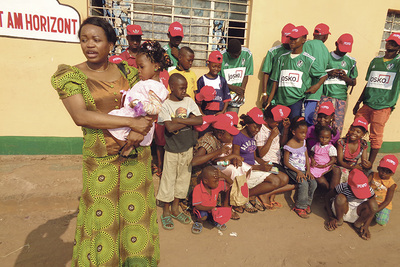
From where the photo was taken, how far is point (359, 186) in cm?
299

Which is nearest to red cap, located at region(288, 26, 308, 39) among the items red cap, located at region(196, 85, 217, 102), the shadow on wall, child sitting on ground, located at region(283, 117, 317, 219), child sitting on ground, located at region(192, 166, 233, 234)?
child sitting on ground, located at region(283, 117, 317, 219)

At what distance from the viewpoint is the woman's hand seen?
1.51m

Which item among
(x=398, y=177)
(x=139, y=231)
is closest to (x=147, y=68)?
(x=139, y=231)

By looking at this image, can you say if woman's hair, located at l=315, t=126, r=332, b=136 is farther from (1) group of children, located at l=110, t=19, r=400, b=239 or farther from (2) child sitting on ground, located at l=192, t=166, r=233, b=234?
(2) child sitting on ground, located at l=192, t=166, r=233, b=234

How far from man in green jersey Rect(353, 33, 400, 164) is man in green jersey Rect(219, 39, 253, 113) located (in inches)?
78.4

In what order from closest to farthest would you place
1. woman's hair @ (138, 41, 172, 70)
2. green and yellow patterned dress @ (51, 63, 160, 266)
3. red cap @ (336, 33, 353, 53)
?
green and yellow patterned dress @ (51, 63, 160, 266)
woman's hair @ (138, 41, 172, 70)
red cap @ (336, 33, 353, 53)

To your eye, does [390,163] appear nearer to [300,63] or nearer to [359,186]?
[359,186]

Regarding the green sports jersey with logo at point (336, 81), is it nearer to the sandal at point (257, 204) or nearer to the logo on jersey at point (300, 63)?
the logo on jersey at point (300, 63)

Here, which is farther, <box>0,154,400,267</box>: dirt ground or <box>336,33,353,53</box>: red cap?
<box>336,33,353,53</box>: red cap

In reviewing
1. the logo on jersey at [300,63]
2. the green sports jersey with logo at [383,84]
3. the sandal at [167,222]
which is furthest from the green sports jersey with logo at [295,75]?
the sandal at [167,222]

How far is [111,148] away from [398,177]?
4.80 m

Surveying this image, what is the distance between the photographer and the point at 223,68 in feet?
13.2

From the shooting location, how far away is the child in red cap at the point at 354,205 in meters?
3.00

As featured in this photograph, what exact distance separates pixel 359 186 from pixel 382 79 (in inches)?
84.4
